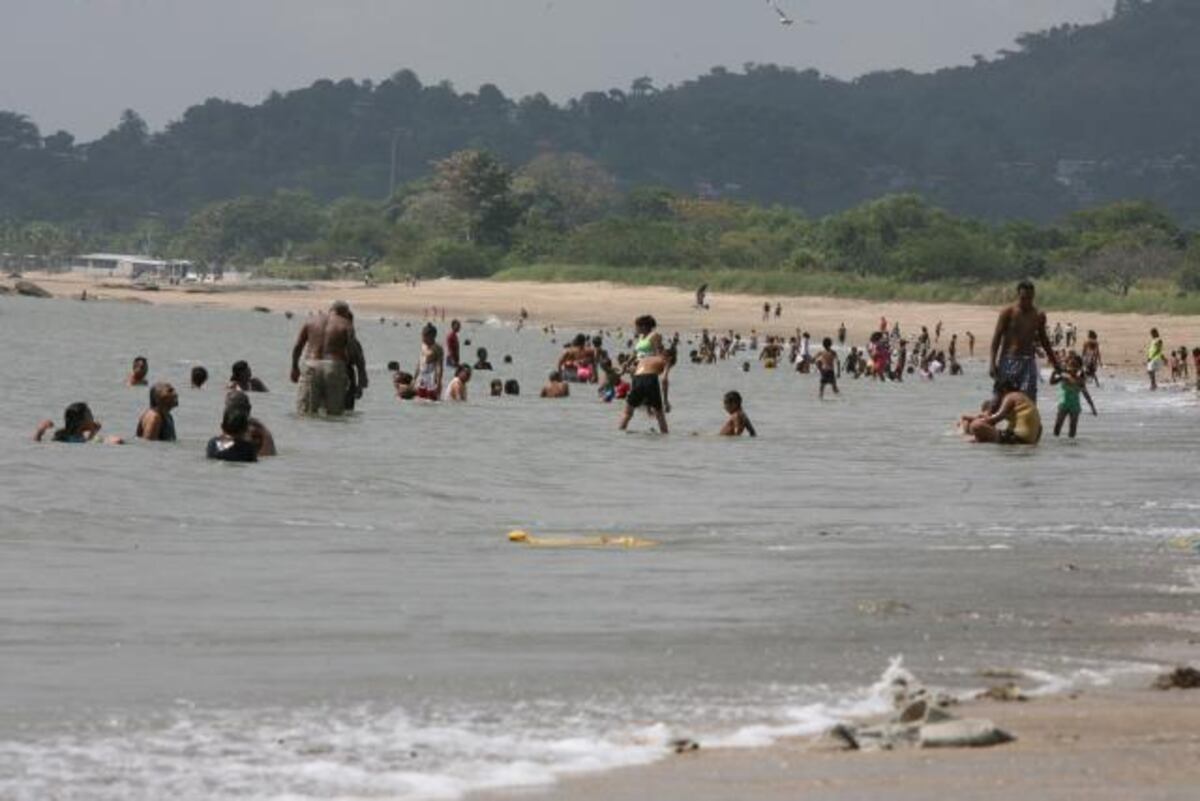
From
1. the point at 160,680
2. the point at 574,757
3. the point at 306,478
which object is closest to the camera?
the point at 574,757

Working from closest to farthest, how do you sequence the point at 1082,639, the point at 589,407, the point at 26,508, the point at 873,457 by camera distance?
the point at 1082,639, the point at 26,508, the point at 873,457, the point at 589,407

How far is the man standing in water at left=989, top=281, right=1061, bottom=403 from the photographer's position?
20.7 meters

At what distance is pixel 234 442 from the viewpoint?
56.7 ft

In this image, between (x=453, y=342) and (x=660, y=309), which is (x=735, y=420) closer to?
(x=453, y=342)

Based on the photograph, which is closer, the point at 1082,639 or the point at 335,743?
the point at 335,743

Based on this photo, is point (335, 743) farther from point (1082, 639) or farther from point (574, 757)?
point (1082, 639)

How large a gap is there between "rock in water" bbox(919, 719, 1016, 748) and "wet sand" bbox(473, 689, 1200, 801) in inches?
1.7

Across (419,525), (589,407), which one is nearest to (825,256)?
(589,407)

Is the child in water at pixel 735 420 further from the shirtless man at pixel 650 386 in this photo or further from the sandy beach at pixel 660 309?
the sandy beach at pixel 660 309

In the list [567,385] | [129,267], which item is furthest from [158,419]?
[129,267]

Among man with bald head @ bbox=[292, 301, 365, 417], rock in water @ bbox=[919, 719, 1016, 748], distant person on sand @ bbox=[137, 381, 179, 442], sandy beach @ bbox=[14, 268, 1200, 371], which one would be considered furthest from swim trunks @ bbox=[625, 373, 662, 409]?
sandy beach @ bbox=[14, 268, 1200, 371]

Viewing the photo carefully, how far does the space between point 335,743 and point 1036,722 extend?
6.56 ft

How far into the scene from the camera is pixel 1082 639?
873cm

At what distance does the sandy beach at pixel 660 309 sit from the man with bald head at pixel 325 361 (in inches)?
1163
